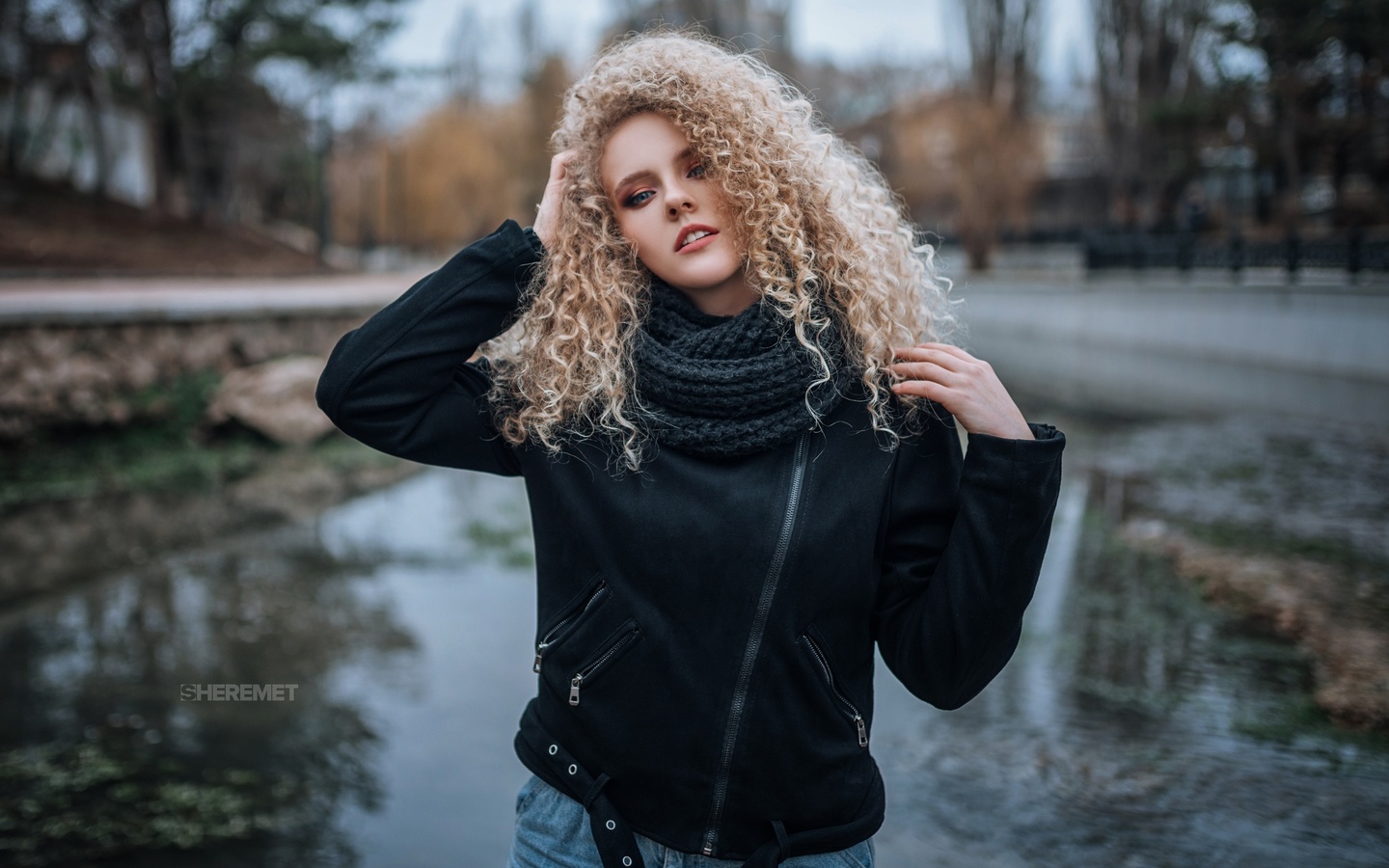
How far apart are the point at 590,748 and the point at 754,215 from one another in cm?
82

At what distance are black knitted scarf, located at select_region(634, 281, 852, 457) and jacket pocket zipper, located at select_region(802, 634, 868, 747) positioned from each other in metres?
0.28

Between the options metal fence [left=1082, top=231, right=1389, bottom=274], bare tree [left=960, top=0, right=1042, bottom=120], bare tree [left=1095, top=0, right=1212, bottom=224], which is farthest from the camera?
bare tree [left=960, top=0, right=1042, bottom=120]

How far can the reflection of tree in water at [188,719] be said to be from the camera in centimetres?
293

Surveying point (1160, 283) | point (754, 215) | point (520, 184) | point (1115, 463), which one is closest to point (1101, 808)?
point (754, 215)

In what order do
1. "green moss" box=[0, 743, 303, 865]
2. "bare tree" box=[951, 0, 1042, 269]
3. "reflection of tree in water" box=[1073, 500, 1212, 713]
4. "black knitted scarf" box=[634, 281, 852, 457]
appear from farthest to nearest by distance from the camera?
"bare tree" box=[951, 0, 1042, 269], "reflection of tree in water" box=[1073, 500, 1212, 713], "green moss" box=[0, 743, 303, 865], "black knitted scarf" box=[634, 281, 852, 457]

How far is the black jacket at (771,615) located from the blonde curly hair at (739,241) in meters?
0.10

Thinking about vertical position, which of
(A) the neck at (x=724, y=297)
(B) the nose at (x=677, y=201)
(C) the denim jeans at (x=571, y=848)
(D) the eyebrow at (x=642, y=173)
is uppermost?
(D) the eyebrow at (x=642, y=173)

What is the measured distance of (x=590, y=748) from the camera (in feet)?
4.99

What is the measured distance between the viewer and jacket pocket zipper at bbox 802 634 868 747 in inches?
57.6

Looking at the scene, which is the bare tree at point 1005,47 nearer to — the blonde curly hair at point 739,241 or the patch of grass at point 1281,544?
the patch of grass at point 1281,544

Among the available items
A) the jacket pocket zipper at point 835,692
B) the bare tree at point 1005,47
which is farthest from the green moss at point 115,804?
the bare tree at point 1005,47

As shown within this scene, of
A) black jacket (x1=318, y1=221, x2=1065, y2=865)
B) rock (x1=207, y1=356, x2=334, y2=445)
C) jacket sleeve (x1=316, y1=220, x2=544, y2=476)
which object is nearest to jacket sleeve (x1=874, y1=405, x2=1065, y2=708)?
black jacket (x1=318, y1=221, x2=1065, y2=865)

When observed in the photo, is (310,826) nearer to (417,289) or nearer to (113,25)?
(417,289)

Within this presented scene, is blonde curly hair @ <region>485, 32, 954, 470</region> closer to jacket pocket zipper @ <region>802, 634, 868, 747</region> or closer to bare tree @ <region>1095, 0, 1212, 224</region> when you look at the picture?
jacket pocket zipper @ <region>802, 634, 868, 747</region>
